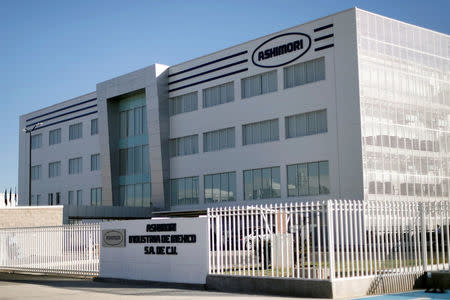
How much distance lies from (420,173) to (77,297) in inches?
1235

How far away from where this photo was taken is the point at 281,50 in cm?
4406

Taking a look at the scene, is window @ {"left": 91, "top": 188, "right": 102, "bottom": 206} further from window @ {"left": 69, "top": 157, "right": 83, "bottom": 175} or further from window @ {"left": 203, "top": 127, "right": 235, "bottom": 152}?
window @ {"left": 203, "top": 127, "right": 235, "bottom": 152}

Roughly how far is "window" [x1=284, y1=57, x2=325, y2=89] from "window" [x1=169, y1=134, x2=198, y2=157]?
1104 cm

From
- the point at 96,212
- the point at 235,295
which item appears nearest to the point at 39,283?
the point at 235,295

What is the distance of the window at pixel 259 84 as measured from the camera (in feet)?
147

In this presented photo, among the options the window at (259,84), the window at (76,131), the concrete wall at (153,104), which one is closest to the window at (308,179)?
the window at (259,84)

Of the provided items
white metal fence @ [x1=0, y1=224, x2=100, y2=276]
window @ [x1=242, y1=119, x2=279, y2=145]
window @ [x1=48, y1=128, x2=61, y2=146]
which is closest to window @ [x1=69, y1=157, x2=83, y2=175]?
window @ [x1=48, y1=128, x2=61, y2=146]

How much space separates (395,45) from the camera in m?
41.7

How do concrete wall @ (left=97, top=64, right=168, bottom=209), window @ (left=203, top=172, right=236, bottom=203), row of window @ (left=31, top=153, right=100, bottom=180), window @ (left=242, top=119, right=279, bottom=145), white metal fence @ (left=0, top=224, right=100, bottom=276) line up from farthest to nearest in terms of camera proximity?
row of window @ (left=31, top=153, right=100, bottom=180)
concrete wall @ (left=97, top=64, right=168, bottom=209)
window @ (left=203, top=172, right=236, bottom=203)
window @ (left=242, top=119, right=279, bottom=145)
white metal fence @ (left=0, top=224, right=100, bottom=276)

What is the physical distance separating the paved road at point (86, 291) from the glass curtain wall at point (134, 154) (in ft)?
110

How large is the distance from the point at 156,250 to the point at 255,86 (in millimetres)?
27610

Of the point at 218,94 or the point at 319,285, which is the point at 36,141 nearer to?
the point at 218,94

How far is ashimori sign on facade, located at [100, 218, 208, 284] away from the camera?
18.6 m

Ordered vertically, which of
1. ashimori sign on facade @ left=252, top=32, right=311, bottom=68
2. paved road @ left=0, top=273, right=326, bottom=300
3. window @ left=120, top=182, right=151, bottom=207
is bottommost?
paved road @ left=0, top=273, right=326, bottom=300
